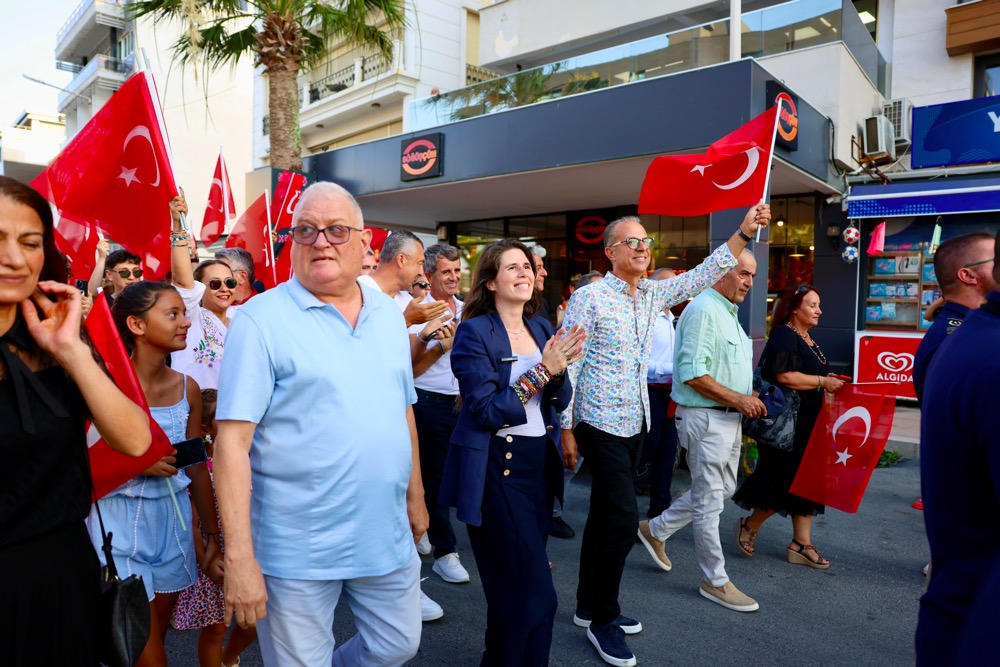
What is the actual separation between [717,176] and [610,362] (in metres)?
2.28

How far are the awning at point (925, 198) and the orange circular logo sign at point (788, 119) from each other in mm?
2995

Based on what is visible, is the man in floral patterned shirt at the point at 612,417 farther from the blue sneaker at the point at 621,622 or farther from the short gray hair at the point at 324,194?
the short gray hair at the point at 324,194

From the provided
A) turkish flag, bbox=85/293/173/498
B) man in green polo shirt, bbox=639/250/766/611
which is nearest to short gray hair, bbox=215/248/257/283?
turkish flag, bbox=85/293/173/498

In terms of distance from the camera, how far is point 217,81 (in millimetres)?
35312

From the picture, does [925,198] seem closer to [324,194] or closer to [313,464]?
[324,194]

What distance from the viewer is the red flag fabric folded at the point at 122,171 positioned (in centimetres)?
402

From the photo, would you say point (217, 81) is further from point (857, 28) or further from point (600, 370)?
point (600, 370)

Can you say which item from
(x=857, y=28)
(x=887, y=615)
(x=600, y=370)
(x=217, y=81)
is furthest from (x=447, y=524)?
(x=217, y=81)

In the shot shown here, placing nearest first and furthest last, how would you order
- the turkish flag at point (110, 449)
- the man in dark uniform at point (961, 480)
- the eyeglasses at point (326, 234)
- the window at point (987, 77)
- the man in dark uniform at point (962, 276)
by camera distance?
the man in dark uniform at point (961, 480) → the eyeglasses at point (326, 234) → the turkish flag at point (110, 449) → the man in dark uniform at point (962, 276) → the window at point (987, 77)

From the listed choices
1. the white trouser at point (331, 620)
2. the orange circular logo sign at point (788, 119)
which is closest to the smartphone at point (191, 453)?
the white trouser at point (331, 620)

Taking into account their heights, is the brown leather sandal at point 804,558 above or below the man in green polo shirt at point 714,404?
below

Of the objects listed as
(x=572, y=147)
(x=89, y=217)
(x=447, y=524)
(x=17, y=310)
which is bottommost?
(x=447, y=524)

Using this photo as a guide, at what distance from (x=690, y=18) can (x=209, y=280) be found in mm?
14681

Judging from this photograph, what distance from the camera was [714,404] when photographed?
168 inches
